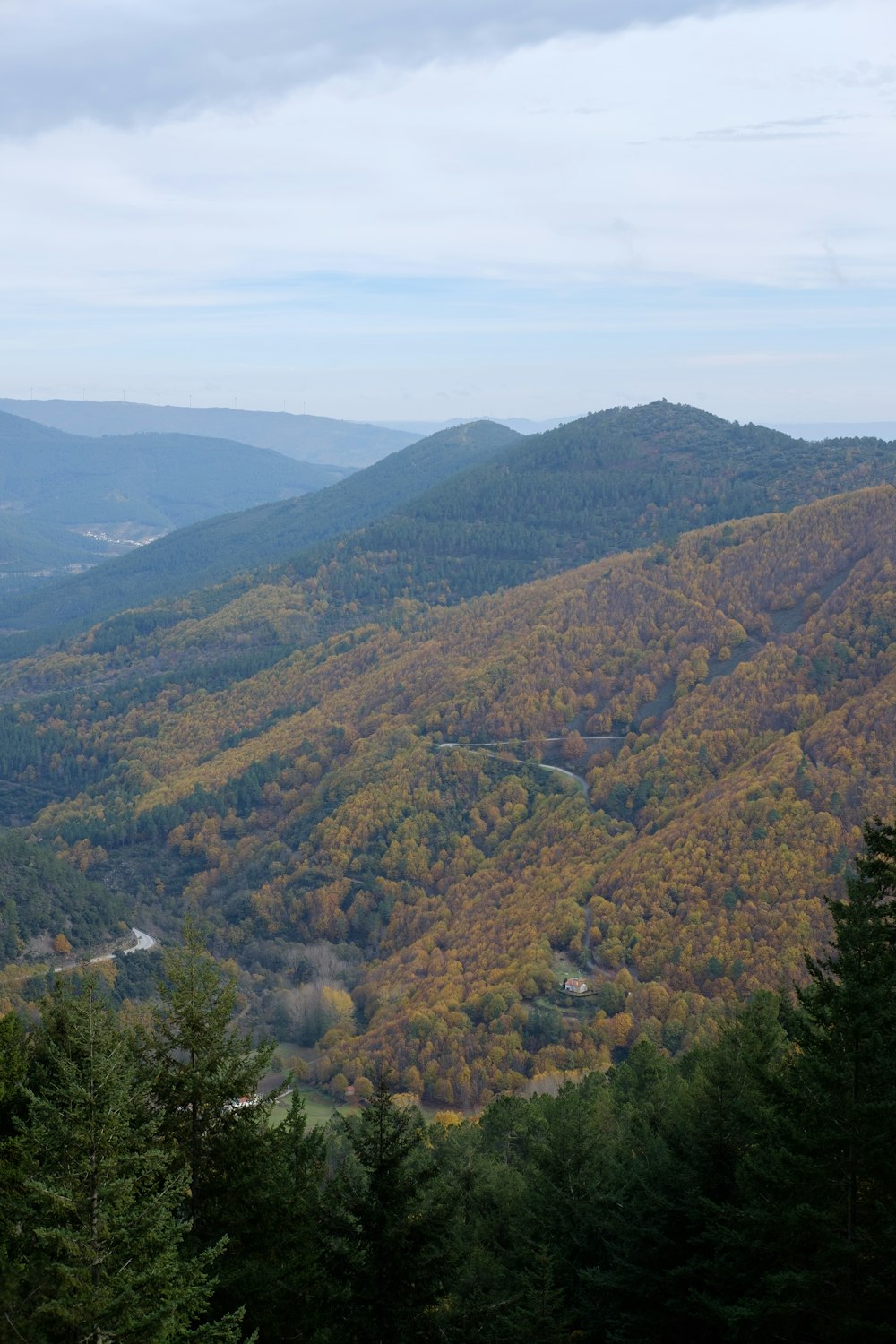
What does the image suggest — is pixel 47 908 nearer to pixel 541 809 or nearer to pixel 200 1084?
pixel 541 809

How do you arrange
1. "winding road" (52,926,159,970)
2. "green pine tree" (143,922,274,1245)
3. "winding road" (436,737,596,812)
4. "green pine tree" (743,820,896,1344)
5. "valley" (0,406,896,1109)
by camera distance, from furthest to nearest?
"winding road" (436,737,596,812), "winding road" (52,926,159,970), "valley" (0,406,896,1109), "green pine tree" (743,820,896,1344), "green pine tree" (143,922,274,1245)

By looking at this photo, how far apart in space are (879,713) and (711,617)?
43.9 meters

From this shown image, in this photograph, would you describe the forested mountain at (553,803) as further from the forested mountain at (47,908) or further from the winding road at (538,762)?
the forested mountain at (47,908)

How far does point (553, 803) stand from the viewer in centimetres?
13175

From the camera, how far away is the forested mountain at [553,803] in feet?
297

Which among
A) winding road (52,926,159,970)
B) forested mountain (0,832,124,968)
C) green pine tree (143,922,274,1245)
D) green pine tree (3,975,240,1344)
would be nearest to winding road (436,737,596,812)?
winding road (52,926,159,970)

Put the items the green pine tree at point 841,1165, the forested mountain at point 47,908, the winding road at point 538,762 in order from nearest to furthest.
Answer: the green pine tree at point 841,1165
the forested mountain at point 47,908
the winding road at point 538,762

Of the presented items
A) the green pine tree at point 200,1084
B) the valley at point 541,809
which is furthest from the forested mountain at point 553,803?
the green pine tree at point 200,1084

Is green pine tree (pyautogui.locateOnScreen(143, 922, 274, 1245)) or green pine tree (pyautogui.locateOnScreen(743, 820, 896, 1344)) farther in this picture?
green pine tree (pyautogui.locateOnScreen(743, 820, 896, 1344))

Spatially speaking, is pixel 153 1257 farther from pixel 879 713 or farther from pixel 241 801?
pixel 241 801

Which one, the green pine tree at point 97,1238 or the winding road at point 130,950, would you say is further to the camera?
the winding road at point 130,950

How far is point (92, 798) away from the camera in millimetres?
178875

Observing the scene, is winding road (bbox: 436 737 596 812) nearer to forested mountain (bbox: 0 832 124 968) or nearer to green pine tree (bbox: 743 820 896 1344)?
forested mountain (bbox: 0 832 124 968)

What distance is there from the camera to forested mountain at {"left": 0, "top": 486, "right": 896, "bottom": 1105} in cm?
9038
